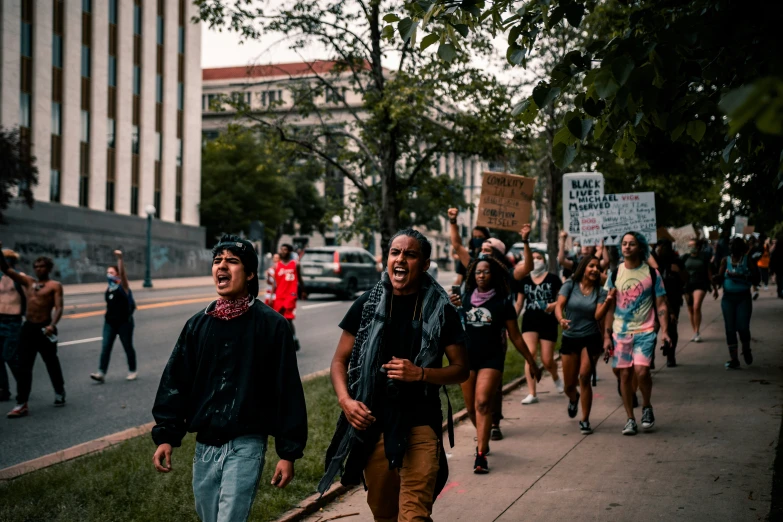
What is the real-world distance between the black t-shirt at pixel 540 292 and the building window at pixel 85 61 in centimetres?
3315

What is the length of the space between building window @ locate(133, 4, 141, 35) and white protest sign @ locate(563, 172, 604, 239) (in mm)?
35374

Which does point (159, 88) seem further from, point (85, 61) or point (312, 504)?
point (312, 504)

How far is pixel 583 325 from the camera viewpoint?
8180mm

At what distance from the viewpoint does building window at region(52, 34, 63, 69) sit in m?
35.8

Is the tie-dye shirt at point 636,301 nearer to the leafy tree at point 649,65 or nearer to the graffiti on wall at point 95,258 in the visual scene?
the leafy tree at point 649,65

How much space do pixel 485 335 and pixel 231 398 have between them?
363cm

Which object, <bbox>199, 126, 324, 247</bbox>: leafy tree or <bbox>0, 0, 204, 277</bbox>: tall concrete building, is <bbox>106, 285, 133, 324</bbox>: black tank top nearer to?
<bbox>0, 0, 204, 277</bbox>: tall concrete building

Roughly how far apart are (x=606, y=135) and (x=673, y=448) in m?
3.55

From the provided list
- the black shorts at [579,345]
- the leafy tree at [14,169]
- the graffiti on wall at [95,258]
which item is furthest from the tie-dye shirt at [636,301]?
the graffiti on wall at [95,258]

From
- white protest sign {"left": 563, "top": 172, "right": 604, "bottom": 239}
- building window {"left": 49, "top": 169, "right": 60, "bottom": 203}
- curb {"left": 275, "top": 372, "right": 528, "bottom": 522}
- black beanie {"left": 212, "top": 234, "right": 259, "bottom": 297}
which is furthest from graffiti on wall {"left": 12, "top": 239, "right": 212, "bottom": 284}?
black beanie {"left": 212, "top": 234, "right": 259, "bottom": 297}

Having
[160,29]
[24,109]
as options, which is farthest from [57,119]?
[160,29]

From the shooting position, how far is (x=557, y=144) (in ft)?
12.9

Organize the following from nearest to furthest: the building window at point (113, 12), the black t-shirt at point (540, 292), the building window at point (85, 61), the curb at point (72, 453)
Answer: the curb at point (72, 453) → the black t-shirt at point (540, 292) → the building window at point (85, 61) → the building window at point (113, 12)

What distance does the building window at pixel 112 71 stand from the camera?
40062 millimetres
